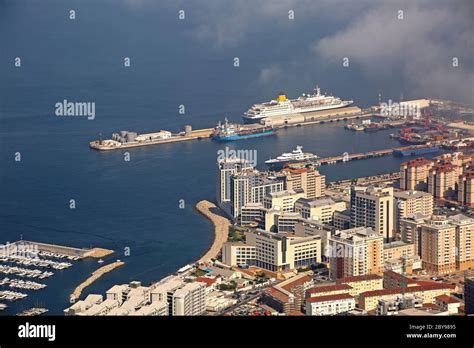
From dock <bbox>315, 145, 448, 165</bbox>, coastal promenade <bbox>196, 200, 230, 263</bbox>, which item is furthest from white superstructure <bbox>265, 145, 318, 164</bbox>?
coastal promenade <bbox>196, 200, 230, 263</bbox>

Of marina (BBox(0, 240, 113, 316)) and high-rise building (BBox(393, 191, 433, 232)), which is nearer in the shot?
marina (BBox(0, 240, 113, 316))

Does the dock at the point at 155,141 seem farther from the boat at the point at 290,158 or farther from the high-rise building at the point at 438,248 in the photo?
the high-rise building at the point at 438,248

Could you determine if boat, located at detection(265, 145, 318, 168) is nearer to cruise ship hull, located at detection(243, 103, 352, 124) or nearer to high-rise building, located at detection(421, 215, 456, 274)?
cruise ship hull, located at detection(243, 103, 352, 124)

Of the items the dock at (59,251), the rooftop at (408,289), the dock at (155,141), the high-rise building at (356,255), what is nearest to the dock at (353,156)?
the dock at (155,141)

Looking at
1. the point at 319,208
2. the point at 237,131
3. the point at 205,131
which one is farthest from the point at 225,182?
the point at 237,131
